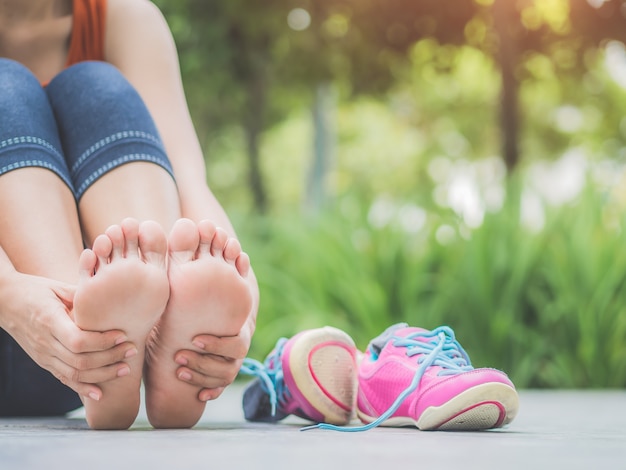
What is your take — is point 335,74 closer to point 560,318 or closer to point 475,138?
point 560,318

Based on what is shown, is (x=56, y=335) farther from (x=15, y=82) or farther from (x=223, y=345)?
(x=15, y=82)

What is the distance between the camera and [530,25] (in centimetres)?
569

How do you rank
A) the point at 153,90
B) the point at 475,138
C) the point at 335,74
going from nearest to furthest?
the point at 153,90
the point at 335,74
the point at 475,138


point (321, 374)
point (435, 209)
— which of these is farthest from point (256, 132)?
point (321, 374)

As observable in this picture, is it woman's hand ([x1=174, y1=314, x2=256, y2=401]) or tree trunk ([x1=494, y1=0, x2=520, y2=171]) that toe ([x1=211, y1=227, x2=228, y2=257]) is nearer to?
woman's hand ([x1=174, y1=314, x2=256, y2=401])

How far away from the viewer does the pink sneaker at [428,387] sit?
3.47 ft

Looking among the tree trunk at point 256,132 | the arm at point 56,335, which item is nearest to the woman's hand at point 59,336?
the arm at point 56,335

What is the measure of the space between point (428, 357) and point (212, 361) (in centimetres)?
29

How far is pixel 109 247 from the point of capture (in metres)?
0.96

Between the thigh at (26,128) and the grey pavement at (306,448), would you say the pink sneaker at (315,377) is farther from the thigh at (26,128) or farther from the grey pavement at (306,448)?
the thigh at (26,128)

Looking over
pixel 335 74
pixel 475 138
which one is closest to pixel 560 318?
pixel 335 74

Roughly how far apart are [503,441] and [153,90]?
0.88 m

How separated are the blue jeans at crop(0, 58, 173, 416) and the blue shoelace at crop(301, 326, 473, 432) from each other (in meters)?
0.43

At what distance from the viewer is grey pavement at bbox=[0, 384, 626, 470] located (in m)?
0.72
